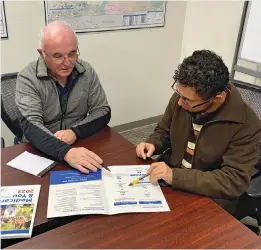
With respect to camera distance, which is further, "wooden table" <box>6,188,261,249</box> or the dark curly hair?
the dark curly hair

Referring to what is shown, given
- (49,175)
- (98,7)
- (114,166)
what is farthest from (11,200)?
(98,7)

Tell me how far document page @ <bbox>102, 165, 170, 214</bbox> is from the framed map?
1.63 m

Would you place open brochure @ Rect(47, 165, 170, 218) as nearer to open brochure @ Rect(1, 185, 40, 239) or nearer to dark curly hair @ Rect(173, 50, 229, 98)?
open brochure @ Rect(1, 185, 40, 239)

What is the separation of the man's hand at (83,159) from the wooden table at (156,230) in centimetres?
16

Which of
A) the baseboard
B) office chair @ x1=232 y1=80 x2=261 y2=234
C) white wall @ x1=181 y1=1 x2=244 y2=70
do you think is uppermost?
white wall @ x1=181 y1=1 x2=244 y2=70

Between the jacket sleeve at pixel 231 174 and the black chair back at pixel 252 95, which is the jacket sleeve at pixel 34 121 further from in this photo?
the black chair back at pixel 252 95

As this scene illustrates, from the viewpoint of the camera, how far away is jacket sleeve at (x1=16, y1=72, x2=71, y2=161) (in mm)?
1388

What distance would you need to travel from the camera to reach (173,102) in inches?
59.4

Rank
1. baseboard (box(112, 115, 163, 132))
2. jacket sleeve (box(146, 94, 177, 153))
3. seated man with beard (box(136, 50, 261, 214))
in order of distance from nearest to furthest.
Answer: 1. seated man with beard (box(136, 50, 261, 214))
2. jacket sleeve (box(146, 94, 177, 153))
3. baseboard (box(112, 115, 163, 132))

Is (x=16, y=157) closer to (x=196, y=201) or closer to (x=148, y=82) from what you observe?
(x=196, y=201)

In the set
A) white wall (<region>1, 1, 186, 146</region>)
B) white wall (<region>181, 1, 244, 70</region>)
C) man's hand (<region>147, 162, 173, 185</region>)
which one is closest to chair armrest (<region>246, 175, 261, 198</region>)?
man's hand (<region>147, 162, 173, 185</region>)

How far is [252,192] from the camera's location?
52.4 inches

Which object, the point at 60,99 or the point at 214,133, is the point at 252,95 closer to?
the point at 214,133

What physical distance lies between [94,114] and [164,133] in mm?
400
